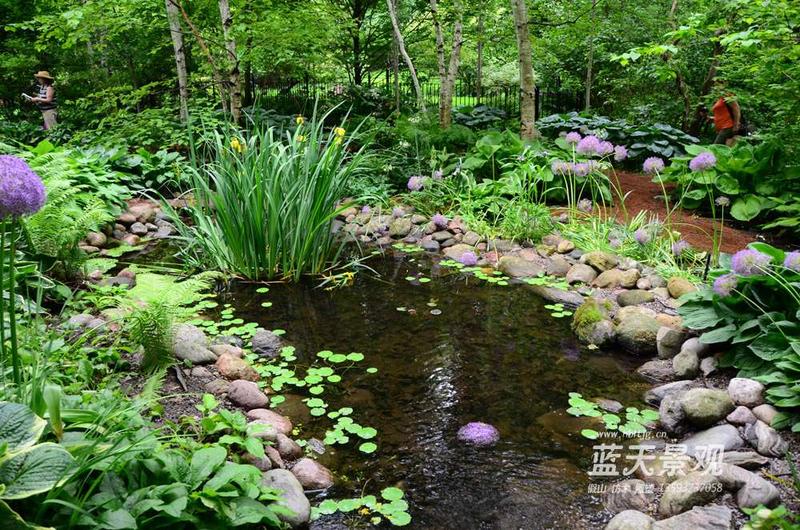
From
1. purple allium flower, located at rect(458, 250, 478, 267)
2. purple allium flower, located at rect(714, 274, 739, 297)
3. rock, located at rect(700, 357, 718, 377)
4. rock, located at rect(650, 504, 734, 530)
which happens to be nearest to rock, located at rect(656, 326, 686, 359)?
rock, located at rect(700, 357, 718, 377)

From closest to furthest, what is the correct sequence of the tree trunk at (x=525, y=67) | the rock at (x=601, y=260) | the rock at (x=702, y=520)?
the rock at (x=702, y=520) → the rock at (x=601, y=260) → the tree trunk at (x=525, y=67)

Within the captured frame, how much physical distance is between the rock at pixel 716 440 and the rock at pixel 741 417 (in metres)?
0.05

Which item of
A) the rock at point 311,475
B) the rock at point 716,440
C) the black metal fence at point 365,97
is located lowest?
the rock at point 311,475

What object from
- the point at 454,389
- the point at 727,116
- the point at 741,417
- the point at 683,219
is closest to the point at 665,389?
the point at 741,417

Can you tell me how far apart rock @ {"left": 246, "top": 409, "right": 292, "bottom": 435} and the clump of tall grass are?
1866mm

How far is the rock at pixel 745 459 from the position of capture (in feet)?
7.25

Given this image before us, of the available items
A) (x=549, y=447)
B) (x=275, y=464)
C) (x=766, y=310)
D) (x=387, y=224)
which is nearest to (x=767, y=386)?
(x=766, y=310)

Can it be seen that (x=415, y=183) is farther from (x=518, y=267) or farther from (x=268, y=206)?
(x=268, y=206)

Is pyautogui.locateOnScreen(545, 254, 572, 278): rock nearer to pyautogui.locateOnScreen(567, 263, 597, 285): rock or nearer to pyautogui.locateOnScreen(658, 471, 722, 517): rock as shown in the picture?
pyautogui.locateOnScreen(567, 263, 597, 285): rock

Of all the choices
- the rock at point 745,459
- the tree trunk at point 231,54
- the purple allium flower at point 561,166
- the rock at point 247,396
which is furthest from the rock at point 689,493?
the tree trunk at point 231,54

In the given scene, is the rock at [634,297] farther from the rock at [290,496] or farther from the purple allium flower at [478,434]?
the rock at [290,496]

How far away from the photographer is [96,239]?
5215mm

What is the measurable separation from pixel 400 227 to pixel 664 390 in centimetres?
350

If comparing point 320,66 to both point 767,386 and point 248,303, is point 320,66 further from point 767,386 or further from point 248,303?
point 767,386
